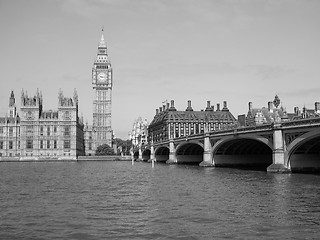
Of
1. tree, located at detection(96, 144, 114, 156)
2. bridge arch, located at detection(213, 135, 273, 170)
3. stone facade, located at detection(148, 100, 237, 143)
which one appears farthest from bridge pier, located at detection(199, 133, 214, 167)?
tree, located at detection(96, 144, 114, 156)

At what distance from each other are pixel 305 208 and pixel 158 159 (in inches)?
4275

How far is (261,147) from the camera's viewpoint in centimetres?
7550

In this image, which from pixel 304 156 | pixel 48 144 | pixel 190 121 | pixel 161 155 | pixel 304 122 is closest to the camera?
pixel 304 122

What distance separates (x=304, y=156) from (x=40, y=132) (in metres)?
121

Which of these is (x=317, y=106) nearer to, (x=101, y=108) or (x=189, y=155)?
(x=189, y=155)

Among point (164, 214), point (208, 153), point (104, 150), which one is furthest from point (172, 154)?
point (164, 214)

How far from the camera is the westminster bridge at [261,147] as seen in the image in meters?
47.5

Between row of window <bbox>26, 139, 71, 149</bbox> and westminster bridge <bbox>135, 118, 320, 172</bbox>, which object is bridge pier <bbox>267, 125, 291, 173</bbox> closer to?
westminster bridge <bbox>135, 118, 320, 172</bbox>

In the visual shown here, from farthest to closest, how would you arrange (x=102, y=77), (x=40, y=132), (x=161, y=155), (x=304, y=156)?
(x=102, y=77)
(x=40, y=132)
(x=161, y=155)
(x=304, y=156)

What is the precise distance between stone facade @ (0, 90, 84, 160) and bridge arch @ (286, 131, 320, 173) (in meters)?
114

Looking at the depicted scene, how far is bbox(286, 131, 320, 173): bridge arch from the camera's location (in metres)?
48.2

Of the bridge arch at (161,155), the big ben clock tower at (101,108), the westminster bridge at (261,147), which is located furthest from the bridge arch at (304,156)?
the big ben clock tower at (101,108)

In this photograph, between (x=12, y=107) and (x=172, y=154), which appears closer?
(x=172, y=154)

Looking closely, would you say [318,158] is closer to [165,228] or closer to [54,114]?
[165,228]
